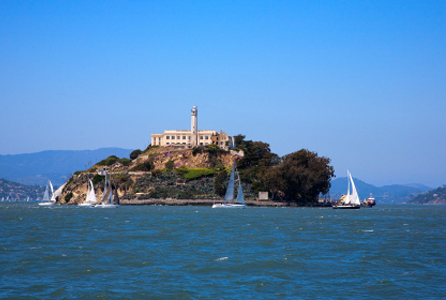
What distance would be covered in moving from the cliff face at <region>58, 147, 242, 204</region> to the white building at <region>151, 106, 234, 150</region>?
5196 mm

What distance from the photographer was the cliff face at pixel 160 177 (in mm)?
124250

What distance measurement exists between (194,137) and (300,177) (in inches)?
1873

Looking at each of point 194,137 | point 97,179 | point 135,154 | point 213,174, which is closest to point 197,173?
point 213,174

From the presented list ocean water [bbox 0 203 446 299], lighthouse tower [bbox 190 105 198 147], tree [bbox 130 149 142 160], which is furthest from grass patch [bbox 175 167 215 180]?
ocean water [bbox 0 203 446 299]

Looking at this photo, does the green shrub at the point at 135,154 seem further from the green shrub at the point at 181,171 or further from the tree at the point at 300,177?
the tree at the point at 300,177

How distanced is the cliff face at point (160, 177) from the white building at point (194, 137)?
17.0 feet

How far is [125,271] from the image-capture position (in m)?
23.8

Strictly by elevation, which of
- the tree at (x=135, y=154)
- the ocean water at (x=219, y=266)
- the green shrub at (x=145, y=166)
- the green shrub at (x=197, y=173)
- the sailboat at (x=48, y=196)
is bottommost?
the ocean water at (x=219, y=266)

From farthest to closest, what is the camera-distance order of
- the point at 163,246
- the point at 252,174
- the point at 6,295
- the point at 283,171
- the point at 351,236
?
1. the point at 252,174
2. the point at 283,171
3. the point at 351,236
4. the point at 163,246
5. the point at 6,295

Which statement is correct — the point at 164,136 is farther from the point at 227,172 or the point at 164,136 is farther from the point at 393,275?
the point at 393,275

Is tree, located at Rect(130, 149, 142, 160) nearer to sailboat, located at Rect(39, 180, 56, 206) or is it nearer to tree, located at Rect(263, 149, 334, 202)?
sailboat, located at Rect(39, 180, 56, 206)

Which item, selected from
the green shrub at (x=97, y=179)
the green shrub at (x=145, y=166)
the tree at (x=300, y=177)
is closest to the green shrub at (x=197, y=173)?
the green shrub at (x=145, y=166)

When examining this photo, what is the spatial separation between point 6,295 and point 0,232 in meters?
24.6

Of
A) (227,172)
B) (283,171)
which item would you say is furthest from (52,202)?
(283,171)
